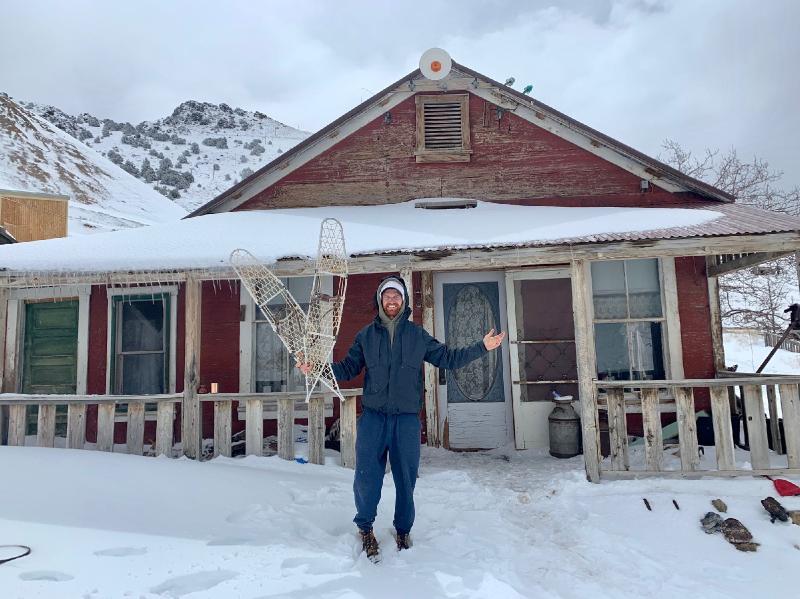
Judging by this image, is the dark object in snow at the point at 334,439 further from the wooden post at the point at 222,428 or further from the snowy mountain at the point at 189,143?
the snowy mountain at the point at 189,143

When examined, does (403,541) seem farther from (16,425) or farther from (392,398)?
(16,425)

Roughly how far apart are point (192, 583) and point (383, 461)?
1.38 meters

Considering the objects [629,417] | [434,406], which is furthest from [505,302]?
[629,417]

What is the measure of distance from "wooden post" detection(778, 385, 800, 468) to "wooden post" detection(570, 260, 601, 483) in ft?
5.81

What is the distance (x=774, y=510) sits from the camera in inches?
169

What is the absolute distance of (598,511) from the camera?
180 inches

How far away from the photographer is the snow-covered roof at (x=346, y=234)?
5836 millimetres

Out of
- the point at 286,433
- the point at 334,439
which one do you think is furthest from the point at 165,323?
the point at 286,433

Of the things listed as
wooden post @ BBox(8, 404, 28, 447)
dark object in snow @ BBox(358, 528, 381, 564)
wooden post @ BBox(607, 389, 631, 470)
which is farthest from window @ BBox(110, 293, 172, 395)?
wooden post @ BBox(607, 389, 631, 470)

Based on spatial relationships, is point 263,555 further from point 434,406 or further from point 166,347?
point 166,347

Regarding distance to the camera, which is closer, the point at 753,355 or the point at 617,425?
the point at 617,425

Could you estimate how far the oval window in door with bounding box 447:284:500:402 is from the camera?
294 inches

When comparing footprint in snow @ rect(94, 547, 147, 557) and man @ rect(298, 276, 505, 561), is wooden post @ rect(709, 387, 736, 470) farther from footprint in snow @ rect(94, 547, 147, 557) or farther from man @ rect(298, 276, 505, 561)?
footprint in snow @ rect(94, 547, 147, 557)

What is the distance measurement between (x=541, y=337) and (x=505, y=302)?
710 mm
